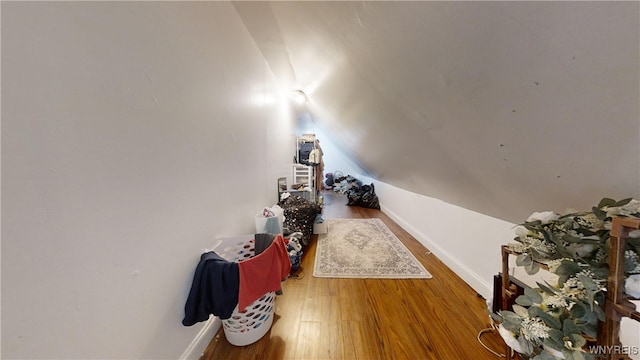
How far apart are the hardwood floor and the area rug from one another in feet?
0.35

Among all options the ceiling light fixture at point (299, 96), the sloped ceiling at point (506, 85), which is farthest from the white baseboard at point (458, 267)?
the ceiling light fixture at point (299, 96)

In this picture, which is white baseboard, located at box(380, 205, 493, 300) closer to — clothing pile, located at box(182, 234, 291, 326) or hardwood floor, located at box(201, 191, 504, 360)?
hardwood floor, located at box(201, 191, 504, 360)

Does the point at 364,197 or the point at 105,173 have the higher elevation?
A: the point at 105,173

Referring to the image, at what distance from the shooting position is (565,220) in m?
0.73

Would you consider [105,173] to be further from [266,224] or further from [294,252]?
[294,252]

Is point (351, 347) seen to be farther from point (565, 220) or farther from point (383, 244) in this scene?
point (383, 244)

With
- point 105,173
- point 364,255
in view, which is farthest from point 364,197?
point 105,173

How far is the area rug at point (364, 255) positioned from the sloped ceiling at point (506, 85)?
1.02m

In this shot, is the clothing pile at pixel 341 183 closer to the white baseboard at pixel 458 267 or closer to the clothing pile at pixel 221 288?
the white baseboard at pixel 458 267

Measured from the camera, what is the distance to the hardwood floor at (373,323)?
3.82 ft

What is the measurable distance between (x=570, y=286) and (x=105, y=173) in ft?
5.20

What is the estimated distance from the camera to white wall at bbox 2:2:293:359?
46cm

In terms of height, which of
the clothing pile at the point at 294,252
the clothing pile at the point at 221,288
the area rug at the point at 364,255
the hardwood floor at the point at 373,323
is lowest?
the hardwood floor at the point at 373,323

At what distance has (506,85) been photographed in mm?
654
